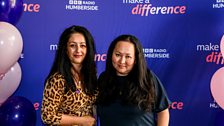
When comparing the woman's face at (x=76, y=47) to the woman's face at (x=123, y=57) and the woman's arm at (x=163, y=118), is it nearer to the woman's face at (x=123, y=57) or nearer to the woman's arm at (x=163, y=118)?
the woman's face at (x=123, y=57)

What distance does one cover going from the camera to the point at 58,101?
5.53 ft

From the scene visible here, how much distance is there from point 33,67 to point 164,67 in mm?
1113

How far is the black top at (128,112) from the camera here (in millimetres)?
1665

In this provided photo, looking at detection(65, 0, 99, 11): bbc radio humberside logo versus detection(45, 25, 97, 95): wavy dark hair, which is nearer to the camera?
detection(45, 25, 97, 95): wavy dark hair

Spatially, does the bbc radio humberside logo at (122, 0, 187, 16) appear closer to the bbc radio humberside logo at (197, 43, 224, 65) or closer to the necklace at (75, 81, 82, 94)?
the bbc radio humberside logo at (197, 43, 224, 65)

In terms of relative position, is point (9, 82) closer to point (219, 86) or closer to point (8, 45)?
point (8, 45)

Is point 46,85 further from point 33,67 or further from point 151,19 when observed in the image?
point 151,19

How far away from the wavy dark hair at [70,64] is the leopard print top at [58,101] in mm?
32

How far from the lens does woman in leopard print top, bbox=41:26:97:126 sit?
1.69 metres

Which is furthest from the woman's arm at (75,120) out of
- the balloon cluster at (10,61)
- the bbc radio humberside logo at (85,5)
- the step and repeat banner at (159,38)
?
the bbc radio humberside logo at (85,5)

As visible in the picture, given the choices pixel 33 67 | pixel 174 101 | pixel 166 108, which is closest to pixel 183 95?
pixel 174 101

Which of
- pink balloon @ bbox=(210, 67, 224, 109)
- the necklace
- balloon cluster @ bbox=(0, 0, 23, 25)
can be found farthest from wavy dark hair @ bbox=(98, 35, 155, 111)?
balloon cluster @ bbox=(0, 0, 23, 25)

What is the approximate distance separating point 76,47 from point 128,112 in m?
0.44

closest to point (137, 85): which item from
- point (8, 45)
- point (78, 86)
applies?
point (78, 86)
